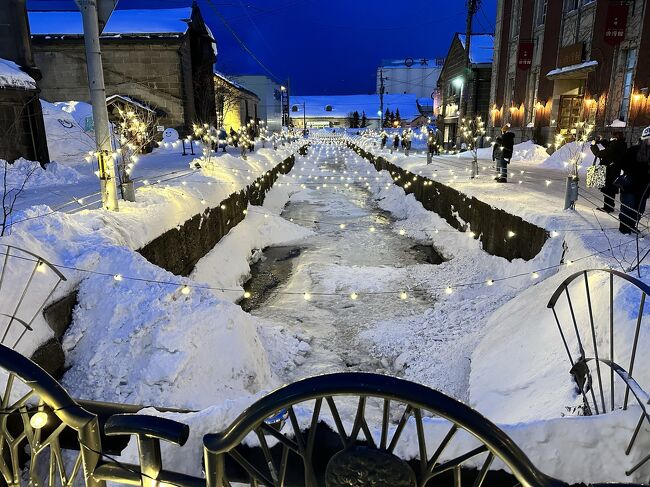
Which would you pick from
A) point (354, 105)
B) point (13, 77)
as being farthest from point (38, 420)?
point (354, 105)

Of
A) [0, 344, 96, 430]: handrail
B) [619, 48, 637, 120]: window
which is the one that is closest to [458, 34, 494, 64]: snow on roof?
[619, 48, 637, 120]: window

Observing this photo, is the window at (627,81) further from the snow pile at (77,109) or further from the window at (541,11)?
the snow pile at (77,109)

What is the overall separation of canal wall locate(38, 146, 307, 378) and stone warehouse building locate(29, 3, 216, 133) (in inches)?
501

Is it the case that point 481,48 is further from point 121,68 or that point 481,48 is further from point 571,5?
point 121,68

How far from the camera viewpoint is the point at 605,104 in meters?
18.4

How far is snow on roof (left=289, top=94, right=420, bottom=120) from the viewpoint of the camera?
3686 inches

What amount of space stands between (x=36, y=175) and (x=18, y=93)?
3014 millimetres

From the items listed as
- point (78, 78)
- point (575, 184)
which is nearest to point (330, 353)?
point (575, 184)

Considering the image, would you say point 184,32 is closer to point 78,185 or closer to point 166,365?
point 78,185

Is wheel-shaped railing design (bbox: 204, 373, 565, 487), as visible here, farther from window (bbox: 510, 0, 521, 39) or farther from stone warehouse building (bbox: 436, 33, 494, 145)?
stone warehouse building (bbox: 436, 33, 494, 145)

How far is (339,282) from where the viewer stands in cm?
1153

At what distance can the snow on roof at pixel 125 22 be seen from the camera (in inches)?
1106

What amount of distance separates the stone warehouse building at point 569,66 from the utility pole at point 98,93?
A: 665 inches

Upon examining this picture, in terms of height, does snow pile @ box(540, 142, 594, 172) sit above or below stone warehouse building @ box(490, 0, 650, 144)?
below
